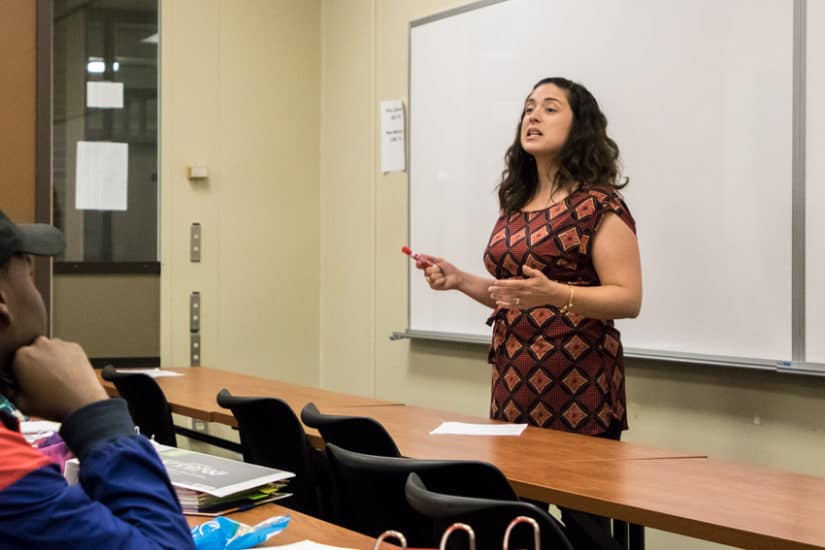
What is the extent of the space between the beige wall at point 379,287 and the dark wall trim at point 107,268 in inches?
40.4

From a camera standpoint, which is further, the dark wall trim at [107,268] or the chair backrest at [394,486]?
the dark wall trim at [107,268]

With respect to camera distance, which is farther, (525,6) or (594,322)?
(525,6)

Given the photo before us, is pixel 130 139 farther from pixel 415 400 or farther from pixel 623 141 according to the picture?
pixel 623 141

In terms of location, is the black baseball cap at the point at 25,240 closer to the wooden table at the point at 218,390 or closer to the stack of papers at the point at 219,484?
the stack of papers at the point at 219,484

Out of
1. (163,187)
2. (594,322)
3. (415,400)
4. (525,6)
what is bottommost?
(415,400)

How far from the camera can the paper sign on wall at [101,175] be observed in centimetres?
487

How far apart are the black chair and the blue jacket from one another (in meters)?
1.43

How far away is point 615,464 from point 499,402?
0.77 m

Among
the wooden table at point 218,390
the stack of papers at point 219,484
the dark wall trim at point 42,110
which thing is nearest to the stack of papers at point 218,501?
the stack of papers at point 219,484

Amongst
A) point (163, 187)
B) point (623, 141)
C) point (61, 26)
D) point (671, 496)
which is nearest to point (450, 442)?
point (671, 496)

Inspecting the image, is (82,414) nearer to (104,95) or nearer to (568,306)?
(568,306)

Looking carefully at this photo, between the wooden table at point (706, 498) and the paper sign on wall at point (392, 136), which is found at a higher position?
the paper sign on wall at point (392, 136)

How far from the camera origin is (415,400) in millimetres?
4820

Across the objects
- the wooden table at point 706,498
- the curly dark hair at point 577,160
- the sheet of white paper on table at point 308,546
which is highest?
the curly dark hair at point 577,160
